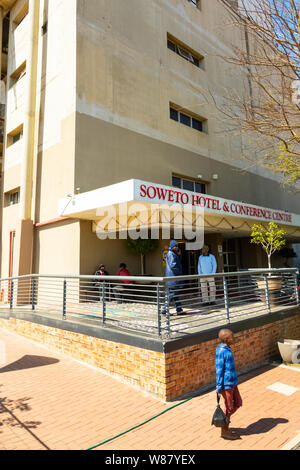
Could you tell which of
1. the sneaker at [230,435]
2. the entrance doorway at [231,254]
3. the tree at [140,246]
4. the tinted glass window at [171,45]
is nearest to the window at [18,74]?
the tinted glass window at [171,45]

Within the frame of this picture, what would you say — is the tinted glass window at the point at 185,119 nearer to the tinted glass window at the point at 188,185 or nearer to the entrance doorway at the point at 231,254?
the tinted glass window at the point at 188,185

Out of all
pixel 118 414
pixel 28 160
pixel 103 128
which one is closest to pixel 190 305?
pixel 118 414

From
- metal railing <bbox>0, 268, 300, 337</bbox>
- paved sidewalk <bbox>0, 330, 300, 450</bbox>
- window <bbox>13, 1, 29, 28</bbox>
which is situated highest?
window <bbox>13, 1, 29, 28</bbox>

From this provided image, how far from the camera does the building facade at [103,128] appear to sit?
38.0 feet

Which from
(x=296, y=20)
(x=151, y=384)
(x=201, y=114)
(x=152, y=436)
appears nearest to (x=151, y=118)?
(x=201, y=114)

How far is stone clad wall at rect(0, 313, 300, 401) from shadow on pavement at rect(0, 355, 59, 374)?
42 cm

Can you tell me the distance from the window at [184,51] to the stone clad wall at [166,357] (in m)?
14.8

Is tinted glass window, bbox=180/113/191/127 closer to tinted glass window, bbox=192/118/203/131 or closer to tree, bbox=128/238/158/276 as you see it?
tinted glass window, bbox=192/118/203/131

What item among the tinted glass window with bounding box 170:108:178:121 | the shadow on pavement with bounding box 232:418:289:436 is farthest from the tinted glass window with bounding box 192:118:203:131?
the shadow on pavement with bounding box 232:418:289:436

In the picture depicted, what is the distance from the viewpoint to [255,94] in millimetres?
20344

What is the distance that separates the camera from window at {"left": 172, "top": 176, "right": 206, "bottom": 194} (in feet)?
49.0

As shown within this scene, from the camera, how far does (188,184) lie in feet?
51.1

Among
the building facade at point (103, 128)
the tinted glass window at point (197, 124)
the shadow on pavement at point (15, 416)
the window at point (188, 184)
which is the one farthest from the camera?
the tinted glass window at point (197, 124)
